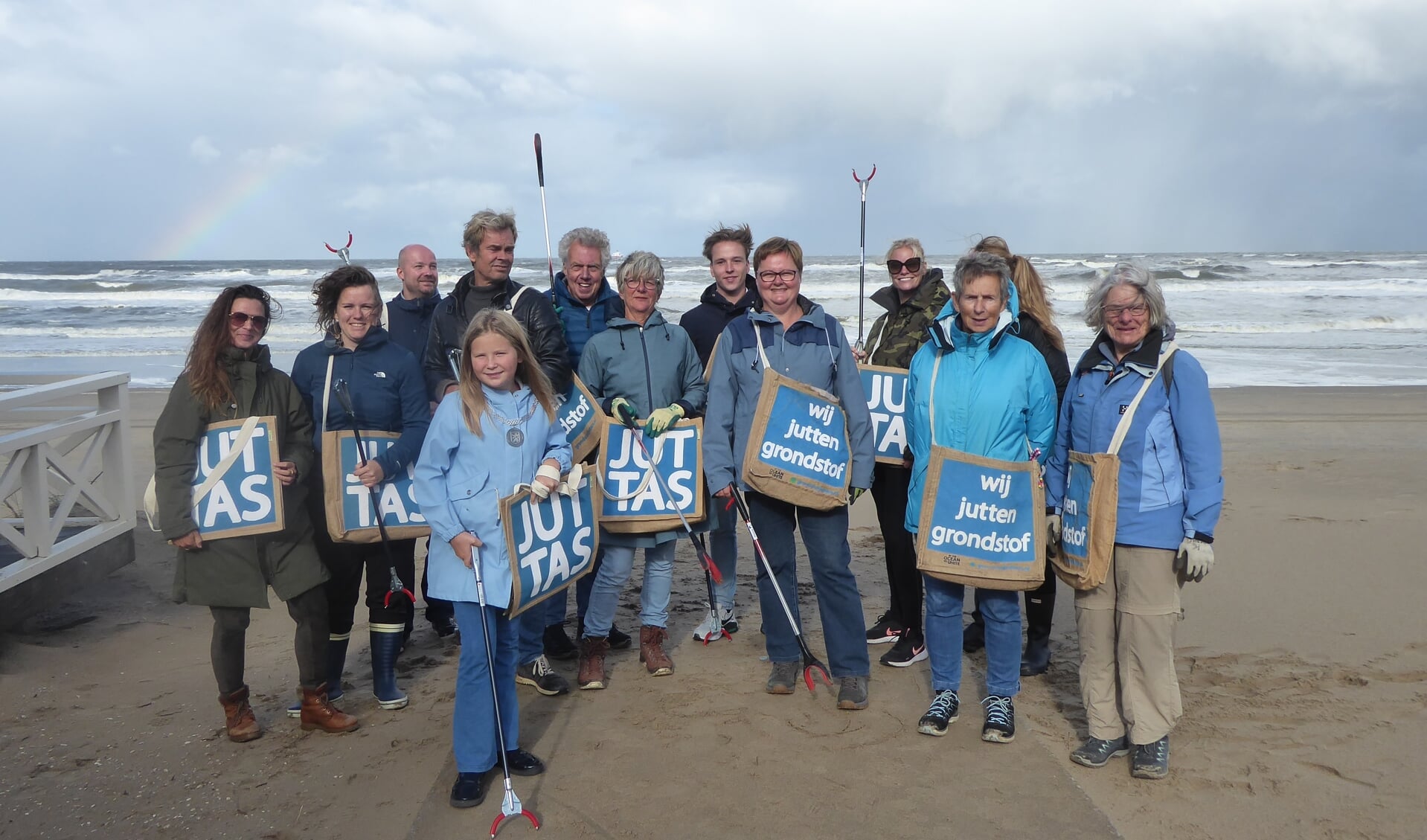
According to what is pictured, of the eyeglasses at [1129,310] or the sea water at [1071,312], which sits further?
the sea water at [1071,312]

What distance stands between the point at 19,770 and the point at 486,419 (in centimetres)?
215

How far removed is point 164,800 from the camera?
11.2 ft

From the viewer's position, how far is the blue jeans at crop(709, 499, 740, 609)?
488 cm

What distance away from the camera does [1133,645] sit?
3520 mm

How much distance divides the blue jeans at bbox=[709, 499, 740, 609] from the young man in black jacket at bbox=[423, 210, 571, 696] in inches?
38.3

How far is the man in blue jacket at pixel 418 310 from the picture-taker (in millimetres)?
5109

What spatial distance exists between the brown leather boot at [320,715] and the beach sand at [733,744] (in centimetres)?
5

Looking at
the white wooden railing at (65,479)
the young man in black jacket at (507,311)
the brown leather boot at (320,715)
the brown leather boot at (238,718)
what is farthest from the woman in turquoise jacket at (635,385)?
the white wooden railing at (65,479)

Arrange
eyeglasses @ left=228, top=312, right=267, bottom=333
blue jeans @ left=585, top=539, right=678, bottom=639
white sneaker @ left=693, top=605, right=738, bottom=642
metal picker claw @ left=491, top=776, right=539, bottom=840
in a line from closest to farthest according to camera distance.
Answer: metal picker claw @ left=491, top=776, right=539, bottom=840 < eyeglasses @ left=228, top=312, right=267, bottom=333 < blue jeans @ left=585, top=539, right=678, bottom=639 < white sneaker @ left=693, top=605, right=738, bottom=642

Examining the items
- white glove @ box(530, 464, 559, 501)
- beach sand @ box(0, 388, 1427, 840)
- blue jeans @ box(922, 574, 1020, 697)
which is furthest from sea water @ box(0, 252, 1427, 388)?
white glove @ box(530, 464, 559, 501)

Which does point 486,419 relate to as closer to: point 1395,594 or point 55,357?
point 1395,594

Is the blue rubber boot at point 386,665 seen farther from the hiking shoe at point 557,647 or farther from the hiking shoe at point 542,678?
the hiking shoe at point 557,647

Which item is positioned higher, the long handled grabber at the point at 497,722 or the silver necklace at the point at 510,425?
the silver necklace at the point at 510,425

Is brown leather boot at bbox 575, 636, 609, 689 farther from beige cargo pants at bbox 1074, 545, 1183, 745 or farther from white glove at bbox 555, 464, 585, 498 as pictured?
beige cargo pants at bbox 1074, 545, 1183, 745
